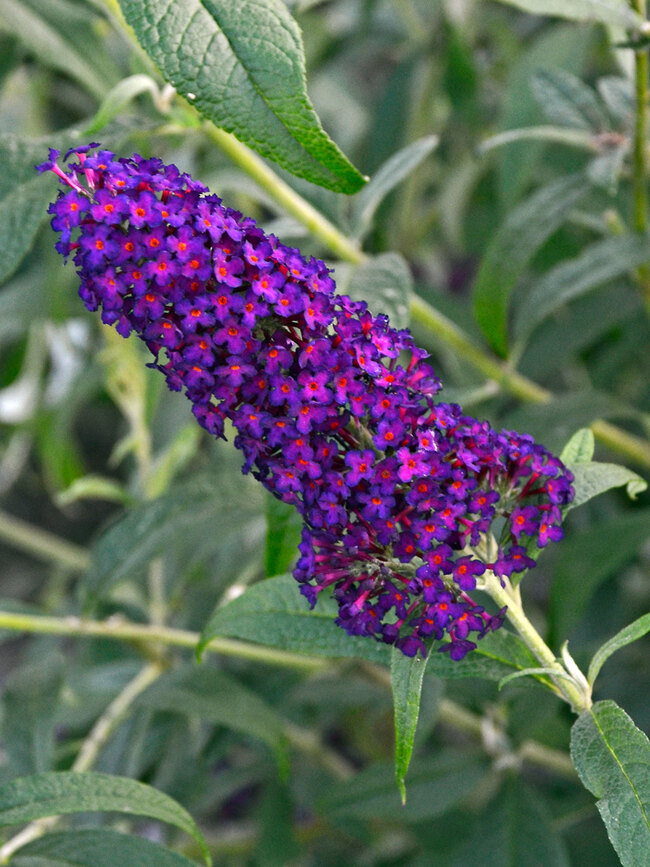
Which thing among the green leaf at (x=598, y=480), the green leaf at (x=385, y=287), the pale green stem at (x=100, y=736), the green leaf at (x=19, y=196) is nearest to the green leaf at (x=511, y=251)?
the green leaf at (x=385, y=287)

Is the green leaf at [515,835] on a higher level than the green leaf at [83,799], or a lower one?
lower

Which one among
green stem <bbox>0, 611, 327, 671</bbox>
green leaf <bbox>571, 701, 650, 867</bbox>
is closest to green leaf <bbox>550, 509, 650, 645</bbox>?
green stem <bbox>0, 611, 327, 671</bbox>

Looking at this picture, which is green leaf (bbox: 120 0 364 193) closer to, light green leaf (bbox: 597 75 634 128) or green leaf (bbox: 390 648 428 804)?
green leaf (bbox: 390 648 428 804)

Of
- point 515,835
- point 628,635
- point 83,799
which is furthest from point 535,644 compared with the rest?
point 515,835

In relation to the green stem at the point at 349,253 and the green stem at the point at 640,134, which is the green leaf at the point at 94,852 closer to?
the green stem at the point at 349,253

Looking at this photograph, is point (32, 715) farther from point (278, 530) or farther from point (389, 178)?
point (389, 178)
